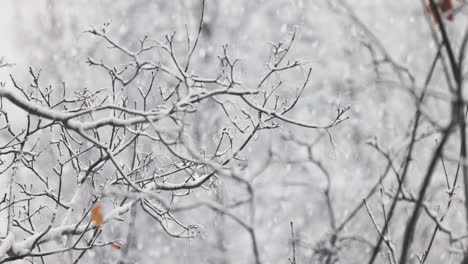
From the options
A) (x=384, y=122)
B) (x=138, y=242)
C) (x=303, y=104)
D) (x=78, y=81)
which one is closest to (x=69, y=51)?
(x=78, y=81)

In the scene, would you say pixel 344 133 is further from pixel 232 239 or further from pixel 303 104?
pixel 232 239

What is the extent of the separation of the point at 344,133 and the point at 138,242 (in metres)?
4.61

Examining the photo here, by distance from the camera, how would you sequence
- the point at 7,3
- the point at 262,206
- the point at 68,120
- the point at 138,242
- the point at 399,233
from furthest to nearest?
the point at 7,3 < the point at 262,206 < the point at 138,242 < the point at 399,233 < the point at 68,120

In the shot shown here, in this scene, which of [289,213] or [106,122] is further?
[289,213]

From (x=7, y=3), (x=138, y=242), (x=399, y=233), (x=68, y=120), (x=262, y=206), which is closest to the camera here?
(x=68, y=120)

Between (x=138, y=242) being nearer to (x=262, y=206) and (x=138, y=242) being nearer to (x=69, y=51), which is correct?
(x=262, y=206)

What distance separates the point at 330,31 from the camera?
35.2 feet

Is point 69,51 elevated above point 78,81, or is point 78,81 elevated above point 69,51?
point 69,51

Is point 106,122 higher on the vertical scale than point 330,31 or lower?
lower

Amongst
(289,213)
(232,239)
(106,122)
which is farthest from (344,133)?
(106,122)

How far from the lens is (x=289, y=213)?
10.3 m

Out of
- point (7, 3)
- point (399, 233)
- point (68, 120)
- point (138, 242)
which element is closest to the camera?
point (68, 120)

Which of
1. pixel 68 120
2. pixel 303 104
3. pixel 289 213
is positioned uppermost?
pixel 303 104

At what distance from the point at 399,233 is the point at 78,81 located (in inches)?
272
